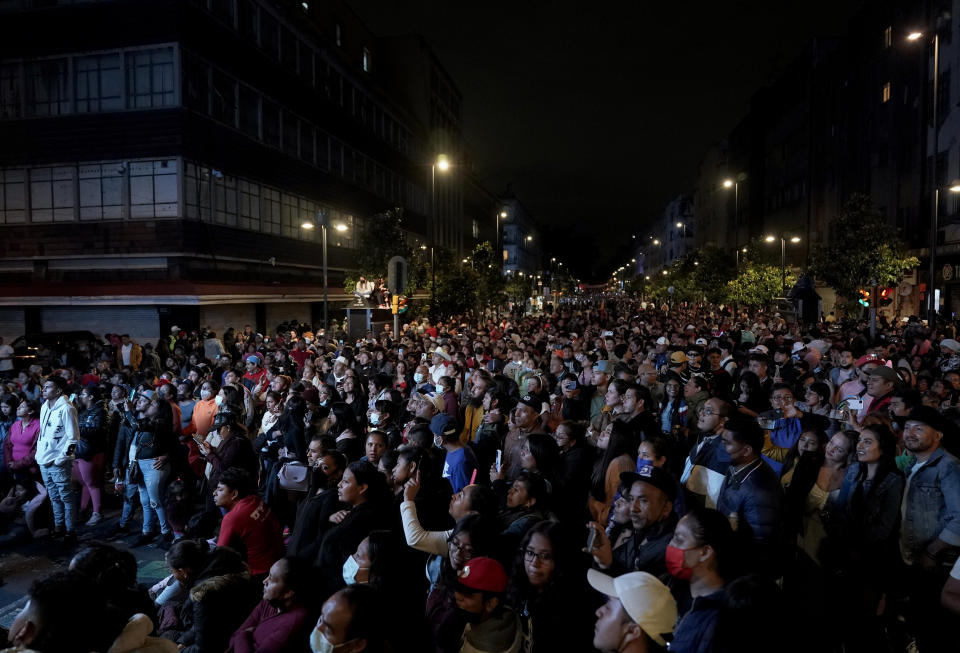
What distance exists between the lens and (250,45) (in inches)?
1134

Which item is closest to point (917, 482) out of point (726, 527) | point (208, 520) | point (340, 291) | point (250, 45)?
point (726, 527)

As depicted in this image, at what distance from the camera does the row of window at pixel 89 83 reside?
24.5m

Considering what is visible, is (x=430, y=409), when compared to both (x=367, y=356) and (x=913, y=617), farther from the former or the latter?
(x=367, y=356)

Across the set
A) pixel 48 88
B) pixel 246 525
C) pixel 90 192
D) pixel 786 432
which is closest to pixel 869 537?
pixel 786 432

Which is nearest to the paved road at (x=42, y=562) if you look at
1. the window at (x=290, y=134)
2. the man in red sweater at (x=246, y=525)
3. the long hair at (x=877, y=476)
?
the man in red sweater at (x=246, y=525)

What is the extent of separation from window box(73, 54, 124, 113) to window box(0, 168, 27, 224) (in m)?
3.83

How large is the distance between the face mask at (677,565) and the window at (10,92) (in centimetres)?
3104

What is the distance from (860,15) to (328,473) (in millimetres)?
46157

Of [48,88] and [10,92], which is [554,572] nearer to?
[48,88]

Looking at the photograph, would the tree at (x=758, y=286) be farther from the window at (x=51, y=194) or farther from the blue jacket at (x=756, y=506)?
the blue jacket at (x=756, y=506)

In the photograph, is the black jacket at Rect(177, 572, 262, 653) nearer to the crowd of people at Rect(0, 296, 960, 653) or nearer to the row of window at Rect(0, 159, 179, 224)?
the crowd of people at Rect(0, 296, 960, 653)

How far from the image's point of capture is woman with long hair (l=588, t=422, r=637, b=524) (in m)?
5.21

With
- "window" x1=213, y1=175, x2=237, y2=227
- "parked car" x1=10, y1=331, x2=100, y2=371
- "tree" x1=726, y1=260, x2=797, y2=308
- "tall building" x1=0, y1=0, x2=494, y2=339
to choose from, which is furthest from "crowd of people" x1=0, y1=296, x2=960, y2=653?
"tree" x1=726, y1=260, x2=797, y2=308

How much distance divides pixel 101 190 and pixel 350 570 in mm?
26259
